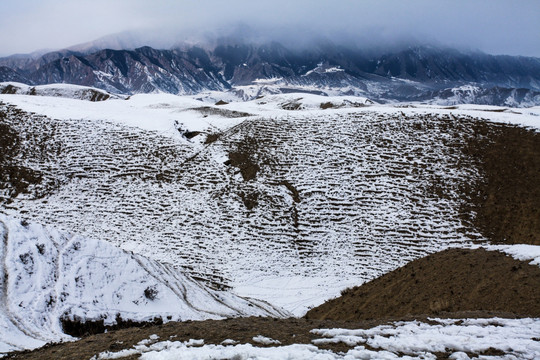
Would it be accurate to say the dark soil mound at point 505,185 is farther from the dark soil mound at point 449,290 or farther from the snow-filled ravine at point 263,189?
the dark soil mound at point 449,290

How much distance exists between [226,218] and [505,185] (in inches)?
980

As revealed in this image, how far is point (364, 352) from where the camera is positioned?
251 inches

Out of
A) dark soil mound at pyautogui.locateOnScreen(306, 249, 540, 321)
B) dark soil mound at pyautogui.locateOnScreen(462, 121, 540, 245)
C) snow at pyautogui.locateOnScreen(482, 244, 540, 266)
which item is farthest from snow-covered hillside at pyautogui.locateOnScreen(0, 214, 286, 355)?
dark soil mound at pyautogui.locateOnScreen(462, 121, 540, 245)

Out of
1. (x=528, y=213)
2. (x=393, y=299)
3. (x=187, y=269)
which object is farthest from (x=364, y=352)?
(x=528, y=213)

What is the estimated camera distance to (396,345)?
22.5ft

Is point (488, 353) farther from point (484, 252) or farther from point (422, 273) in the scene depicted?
point (484, 252)

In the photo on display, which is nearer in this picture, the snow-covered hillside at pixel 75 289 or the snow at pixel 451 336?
the snow at pixel 451 336

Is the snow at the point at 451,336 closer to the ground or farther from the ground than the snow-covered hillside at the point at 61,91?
closer to the ground

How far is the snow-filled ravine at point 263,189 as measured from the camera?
2305 cm

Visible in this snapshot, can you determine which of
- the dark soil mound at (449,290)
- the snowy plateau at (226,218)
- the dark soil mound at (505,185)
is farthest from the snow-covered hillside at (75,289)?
the dark soil mound at (505,185)

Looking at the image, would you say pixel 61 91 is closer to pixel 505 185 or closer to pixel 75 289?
pixel 75 289

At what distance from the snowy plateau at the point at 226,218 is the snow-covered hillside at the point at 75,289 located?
0.06m

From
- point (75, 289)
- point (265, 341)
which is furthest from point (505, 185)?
point (75, 289)

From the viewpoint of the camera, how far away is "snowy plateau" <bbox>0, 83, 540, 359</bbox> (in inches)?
421
